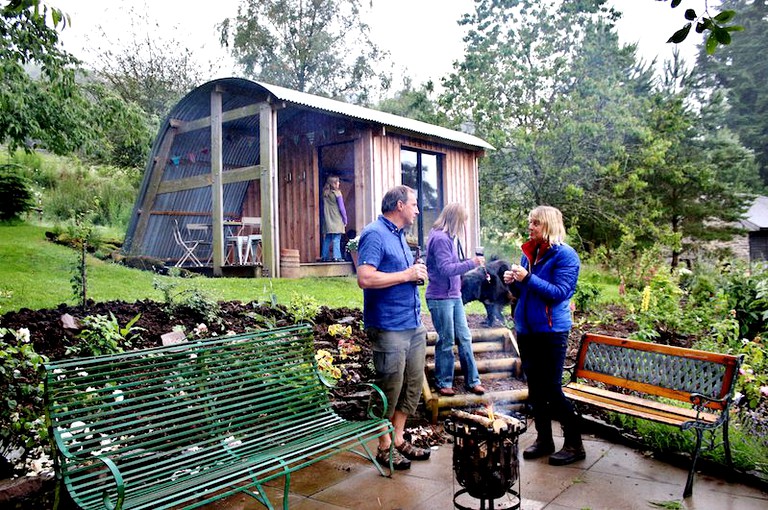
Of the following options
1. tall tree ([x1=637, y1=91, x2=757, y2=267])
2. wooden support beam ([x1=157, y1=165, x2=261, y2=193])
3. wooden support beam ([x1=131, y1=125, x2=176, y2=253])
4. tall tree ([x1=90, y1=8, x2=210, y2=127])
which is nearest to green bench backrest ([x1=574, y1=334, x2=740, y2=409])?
wooden support beam ([x1=157, y1=165, x2=261, y2=193])

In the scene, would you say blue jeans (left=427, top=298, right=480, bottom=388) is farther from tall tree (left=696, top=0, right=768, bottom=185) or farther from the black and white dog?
tall tree (left=696, top=0, right=768, bottom=185)

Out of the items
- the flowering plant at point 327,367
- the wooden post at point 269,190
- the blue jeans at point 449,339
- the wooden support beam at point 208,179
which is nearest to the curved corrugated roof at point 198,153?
the wooden support beam at point 208,179

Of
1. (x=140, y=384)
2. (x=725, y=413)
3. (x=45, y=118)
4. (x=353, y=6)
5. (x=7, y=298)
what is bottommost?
(x=725, y=413)

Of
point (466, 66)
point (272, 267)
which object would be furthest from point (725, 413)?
point (466, 66)

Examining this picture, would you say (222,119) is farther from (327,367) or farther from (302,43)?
(302,43)

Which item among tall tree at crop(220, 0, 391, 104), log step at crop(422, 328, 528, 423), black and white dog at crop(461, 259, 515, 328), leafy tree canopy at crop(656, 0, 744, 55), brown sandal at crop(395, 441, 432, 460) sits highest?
tall tree at crop(220, 0, 391, 104)

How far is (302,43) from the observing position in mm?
27984

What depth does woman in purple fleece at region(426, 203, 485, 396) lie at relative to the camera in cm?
508

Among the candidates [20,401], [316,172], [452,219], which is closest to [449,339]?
[452,219]

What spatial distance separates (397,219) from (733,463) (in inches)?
112

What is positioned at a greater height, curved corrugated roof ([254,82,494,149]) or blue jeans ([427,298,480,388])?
curved corrugated roof ([254,82,494,149])

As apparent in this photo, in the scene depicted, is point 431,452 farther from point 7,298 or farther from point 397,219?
point 7,298

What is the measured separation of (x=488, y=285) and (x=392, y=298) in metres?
2.65

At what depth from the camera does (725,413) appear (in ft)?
12.4
